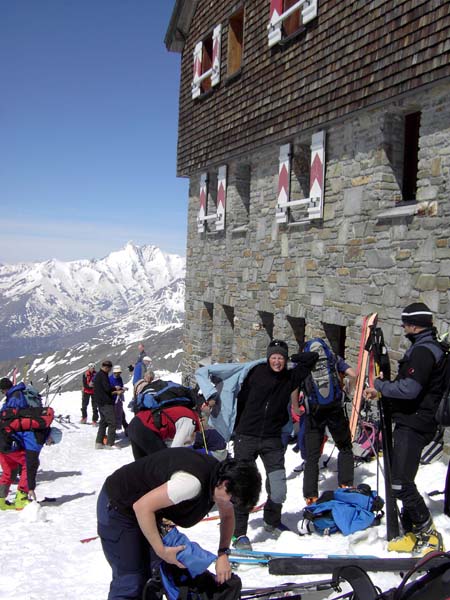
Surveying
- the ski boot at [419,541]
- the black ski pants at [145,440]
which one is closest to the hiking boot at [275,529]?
the ski boot at [419,541]

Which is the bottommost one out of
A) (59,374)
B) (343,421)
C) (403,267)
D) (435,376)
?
(59,374)

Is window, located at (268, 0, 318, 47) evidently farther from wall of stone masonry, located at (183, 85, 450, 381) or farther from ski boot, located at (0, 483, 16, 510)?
ski boot, located at (0, 483, 16, 510)

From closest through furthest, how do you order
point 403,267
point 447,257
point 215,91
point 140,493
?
point 140,493 → point 447,257 → point 403,267 → point 215,91

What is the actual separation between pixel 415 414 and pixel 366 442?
125 inches

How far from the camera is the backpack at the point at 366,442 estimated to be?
727cm

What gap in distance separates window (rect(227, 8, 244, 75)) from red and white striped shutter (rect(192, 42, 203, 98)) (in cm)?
134

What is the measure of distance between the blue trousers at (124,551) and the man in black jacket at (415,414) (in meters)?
2.13

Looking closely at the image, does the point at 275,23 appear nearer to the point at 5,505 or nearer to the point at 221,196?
the point at 221,196

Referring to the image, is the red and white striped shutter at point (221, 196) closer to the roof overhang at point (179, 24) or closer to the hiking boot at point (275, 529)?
the roof overhang at point (179, 24)

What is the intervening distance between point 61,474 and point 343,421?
513cm

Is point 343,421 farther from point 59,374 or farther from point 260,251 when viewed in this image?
point 59,374

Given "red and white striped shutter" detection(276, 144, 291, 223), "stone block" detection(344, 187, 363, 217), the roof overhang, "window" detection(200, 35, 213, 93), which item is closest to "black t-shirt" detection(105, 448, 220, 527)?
"stone block" detection(344, 187, 363, 217)

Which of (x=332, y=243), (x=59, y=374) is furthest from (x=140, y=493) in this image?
(x=59, y=374)

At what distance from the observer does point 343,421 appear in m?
6.04
